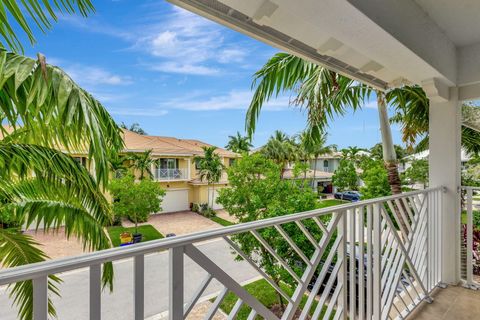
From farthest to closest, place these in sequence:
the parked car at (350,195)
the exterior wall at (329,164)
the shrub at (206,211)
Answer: the exterior wall at (329,164) < the parked car at (350,195) < the shrub at (206,211)

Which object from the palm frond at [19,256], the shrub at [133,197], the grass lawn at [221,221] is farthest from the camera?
the grass lawn at [221,221]

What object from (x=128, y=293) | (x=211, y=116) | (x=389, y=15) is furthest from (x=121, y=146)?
(x=211, y=116)

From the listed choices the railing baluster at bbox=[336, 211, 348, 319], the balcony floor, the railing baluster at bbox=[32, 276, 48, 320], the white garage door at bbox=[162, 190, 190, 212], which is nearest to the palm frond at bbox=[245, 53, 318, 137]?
the railing baluster at bbox=[336, 211, 348, 319]

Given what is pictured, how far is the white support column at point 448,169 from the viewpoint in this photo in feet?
Answer: 8.25

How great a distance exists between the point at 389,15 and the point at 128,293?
7.82 metres

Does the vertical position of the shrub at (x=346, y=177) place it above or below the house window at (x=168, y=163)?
below

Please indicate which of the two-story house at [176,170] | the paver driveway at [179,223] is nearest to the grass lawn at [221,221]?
the paver driveway at [179,223]

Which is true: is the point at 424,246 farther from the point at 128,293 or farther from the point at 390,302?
the point at 128,293

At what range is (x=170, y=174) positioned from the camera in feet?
54.3

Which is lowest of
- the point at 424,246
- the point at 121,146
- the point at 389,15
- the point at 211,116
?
the point at 424,246

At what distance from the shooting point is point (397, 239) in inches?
80.1

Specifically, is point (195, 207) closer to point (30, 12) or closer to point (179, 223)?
point (179, 223)

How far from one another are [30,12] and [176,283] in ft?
4.77

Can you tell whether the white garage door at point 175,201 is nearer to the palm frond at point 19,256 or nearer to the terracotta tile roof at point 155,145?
the terracotta tile roof at point 155,145
